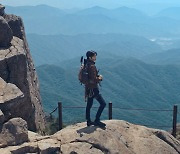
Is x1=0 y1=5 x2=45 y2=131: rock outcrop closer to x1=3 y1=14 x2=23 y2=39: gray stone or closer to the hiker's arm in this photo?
x1=3 y1=14 x2=23 y2=39: gray stone

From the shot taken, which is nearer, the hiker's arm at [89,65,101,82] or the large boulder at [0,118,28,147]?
the large boulder at [0,118,28,147]

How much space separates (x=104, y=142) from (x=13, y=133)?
2.91 metres

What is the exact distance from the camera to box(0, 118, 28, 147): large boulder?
10844 millimetres

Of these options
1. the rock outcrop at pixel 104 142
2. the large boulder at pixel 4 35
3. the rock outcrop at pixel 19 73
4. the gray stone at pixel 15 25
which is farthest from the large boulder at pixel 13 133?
the gray stone at pixel 15 25

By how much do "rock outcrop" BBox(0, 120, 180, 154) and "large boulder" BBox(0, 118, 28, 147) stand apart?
197 millimetres

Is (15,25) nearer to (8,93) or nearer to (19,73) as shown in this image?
(19,73)

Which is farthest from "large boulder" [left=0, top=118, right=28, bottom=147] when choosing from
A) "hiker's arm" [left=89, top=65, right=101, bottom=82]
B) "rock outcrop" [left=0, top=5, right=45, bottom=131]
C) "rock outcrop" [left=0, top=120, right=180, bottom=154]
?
"hiker's arm" [left=89, top=65, right=101, bottom=82]

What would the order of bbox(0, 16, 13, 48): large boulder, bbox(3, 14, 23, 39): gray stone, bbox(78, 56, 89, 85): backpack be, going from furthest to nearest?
bbox(3, 14, 23, 39): gray stone
bbox(0, 16, 13, 48): large boulder
bbox(78, 56, 89, 85): backpack

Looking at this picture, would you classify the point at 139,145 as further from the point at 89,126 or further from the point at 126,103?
the point at 126,103

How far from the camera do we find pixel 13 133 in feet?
36.0

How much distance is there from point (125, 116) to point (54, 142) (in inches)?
4198

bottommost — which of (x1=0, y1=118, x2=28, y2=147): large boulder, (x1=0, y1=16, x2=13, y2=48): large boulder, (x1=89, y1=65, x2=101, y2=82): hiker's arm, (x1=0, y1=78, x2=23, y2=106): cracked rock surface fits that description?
(x1=0, y1=118, x2=28, y2=147): large boulder

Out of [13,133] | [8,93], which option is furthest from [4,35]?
[13,133]

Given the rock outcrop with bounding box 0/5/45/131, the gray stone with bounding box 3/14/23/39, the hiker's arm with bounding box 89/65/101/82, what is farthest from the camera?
Answer: the gray stone with bounding box 3/14/23/39
